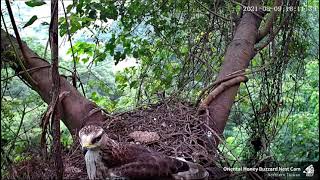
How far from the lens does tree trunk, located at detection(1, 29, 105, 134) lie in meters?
2.25

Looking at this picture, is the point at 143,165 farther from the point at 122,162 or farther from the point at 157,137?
the point at 157,137

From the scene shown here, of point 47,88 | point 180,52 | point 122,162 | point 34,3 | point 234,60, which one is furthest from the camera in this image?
point 180,52

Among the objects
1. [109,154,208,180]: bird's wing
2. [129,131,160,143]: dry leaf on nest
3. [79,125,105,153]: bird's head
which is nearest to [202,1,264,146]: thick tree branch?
[129,131,160,143]: dry leaf on nest

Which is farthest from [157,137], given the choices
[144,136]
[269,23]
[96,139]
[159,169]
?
[269,23]

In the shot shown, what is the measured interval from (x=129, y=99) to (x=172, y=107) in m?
1.37

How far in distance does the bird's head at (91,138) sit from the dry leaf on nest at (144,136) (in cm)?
53

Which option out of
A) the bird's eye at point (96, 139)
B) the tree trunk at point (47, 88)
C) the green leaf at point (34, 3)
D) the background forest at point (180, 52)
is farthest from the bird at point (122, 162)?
the background forest at point (180, 52)

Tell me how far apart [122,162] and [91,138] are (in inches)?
8.0

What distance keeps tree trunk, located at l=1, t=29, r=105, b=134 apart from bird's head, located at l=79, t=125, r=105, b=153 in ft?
1.55

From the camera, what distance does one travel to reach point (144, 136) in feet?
7.91

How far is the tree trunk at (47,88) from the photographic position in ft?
7.38

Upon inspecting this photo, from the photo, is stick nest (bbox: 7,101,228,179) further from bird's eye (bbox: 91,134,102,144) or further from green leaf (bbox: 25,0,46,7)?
green leaf (bbox: 25,0,46,7)

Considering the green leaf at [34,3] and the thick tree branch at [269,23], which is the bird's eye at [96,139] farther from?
the thick tree branch at [269,23]

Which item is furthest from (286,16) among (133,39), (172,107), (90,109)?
(90,109)
